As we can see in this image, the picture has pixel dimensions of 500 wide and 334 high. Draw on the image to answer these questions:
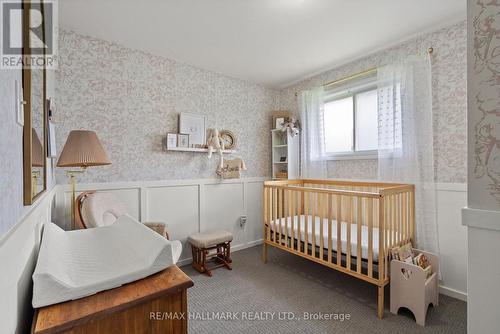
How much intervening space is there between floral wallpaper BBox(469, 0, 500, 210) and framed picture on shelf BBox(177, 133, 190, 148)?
251 cm

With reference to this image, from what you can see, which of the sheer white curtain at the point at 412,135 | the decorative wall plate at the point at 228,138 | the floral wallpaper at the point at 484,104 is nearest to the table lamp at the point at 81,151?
the decorative wall plate at the point at 228,138

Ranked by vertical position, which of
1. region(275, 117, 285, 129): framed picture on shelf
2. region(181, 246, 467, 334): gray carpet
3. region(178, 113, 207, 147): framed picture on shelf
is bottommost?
region(181, 246, 467, 334): gray carpet

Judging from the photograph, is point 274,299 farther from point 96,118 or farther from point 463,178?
point 96,118

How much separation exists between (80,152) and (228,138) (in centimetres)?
176

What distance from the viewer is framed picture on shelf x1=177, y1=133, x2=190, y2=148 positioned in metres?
2.71

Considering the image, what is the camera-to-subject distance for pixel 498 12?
2.10 ft

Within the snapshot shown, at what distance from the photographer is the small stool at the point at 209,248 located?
2.50 metres

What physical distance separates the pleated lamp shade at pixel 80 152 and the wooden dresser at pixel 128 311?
129 centimetres

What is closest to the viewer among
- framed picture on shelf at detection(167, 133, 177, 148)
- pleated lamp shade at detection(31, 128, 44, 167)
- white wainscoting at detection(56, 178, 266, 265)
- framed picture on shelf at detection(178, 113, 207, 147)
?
pleated lamp shade at detection(31, 128, 44, 167)

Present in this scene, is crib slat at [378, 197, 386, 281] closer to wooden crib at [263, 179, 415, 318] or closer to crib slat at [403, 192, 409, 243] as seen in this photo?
wooden crib at [263, 179, 415, 318]

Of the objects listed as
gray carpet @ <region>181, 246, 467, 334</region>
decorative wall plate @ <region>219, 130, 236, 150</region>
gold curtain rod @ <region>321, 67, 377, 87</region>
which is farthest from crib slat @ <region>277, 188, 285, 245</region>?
gold curtain rod @ <region>321, 67, 377, 87</region>

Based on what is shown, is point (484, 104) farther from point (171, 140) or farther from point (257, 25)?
point (171, 140)

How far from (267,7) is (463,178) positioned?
217cm

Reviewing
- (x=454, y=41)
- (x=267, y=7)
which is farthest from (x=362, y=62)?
(x=267, y=7)
